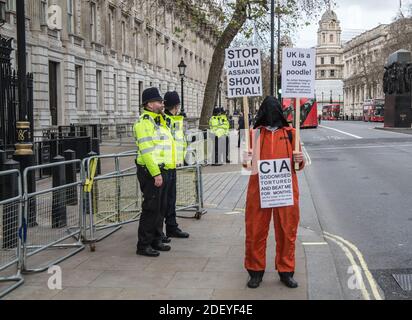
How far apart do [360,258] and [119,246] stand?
304cm

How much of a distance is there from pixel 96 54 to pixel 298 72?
30.3 metres

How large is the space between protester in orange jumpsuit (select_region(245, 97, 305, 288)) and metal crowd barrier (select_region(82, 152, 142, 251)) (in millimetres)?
2395

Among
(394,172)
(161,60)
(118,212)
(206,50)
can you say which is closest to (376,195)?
(394,172)

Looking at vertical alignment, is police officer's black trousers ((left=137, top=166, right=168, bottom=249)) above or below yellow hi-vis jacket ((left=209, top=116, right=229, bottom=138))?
below

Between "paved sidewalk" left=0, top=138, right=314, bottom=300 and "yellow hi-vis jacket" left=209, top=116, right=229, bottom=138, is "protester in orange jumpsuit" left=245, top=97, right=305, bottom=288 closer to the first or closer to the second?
"paved sidewalk" left=0, top=138, right=314, bottom=300

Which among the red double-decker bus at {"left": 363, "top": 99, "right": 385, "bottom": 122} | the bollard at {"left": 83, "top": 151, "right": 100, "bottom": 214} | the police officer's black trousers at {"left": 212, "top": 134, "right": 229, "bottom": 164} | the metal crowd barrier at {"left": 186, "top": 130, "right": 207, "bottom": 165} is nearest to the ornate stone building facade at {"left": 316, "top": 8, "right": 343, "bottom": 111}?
the red double-decker bus at {"left": 363, "top": 99, "right": 385, "bottom": 122}

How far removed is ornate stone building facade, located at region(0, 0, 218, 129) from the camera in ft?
85.9

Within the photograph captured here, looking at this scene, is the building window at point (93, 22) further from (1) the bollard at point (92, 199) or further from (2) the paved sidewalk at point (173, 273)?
(1) the bollard at point (92, 199)

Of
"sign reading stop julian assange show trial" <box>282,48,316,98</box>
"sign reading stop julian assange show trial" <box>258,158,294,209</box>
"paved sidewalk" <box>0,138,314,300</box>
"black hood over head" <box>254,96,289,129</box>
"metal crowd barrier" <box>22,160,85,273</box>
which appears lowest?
"paved sidewalk" <box>0,138,314,300</box>

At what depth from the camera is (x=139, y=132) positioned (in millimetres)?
6523

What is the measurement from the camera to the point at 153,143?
261 inches

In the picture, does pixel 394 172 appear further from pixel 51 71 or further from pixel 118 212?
pixel 51 71

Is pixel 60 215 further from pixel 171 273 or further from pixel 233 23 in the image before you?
pixel 233 23
